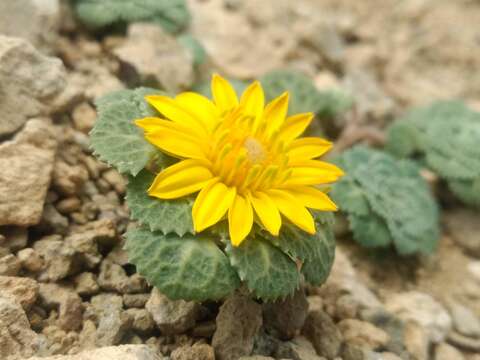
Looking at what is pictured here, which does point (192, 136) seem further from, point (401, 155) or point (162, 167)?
point (401, 155)

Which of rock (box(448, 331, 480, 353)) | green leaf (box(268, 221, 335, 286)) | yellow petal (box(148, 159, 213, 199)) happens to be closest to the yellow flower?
yellow petal (box(148, 159, 213, 199))

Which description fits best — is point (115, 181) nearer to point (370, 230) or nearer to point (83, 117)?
point (83, 117)

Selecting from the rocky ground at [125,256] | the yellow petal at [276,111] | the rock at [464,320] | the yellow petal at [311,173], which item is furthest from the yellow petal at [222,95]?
the rock at [464,320]

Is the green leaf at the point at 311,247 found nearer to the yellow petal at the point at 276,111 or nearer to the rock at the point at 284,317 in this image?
the rock at the point at 284,317

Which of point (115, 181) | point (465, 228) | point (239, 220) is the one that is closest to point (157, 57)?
point (115, 181)

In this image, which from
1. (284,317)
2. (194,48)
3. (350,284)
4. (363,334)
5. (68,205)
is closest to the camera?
(284,317)

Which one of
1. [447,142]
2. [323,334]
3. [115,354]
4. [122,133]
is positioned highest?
[122,133]

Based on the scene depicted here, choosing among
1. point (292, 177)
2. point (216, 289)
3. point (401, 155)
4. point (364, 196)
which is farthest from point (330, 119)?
point (216, 289)

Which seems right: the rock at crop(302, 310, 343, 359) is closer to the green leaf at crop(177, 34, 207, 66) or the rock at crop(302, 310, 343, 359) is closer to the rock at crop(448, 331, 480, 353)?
the rock at crop(448, 331, 480, 353)
